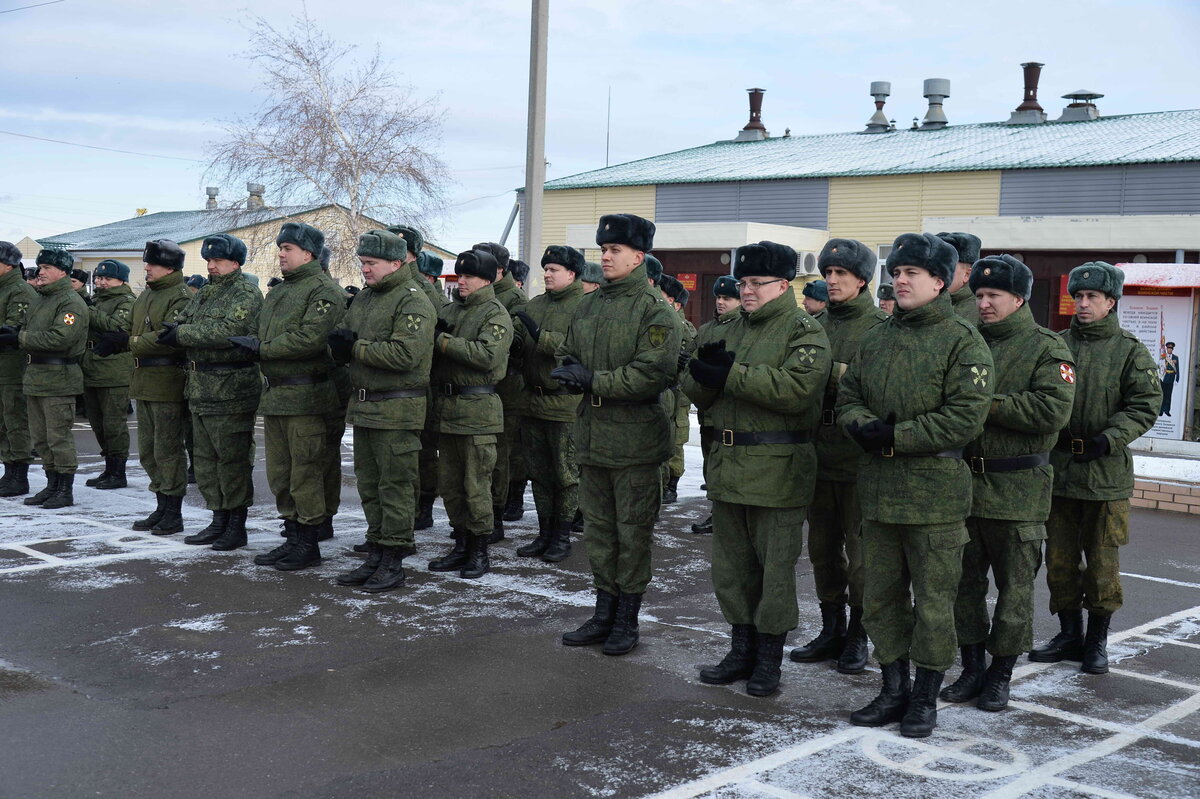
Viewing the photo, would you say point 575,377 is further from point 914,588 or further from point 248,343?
point 248,343

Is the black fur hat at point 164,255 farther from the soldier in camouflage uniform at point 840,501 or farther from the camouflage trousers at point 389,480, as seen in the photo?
the soldier in camouflage uniform at point 840,501

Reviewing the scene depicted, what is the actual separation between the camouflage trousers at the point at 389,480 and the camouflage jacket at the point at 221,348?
1.17 m

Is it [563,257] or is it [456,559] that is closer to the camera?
[456,559]

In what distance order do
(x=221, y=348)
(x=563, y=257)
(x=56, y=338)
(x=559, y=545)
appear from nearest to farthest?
(x=221, y=348)
(x=559, y=545)
(x=563, y=257)
(x=56, y=338)

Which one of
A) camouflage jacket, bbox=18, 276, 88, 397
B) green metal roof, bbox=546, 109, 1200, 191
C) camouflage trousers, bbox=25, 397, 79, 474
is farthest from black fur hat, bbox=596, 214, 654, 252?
green metal roof, bbox=546, 109, 1200, 191

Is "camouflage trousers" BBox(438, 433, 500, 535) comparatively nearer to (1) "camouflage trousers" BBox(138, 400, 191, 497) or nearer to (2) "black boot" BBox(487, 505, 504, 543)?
(2) "black boot" BBox(487, 505, 504, 543)

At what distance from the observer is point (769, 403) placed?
5.12m

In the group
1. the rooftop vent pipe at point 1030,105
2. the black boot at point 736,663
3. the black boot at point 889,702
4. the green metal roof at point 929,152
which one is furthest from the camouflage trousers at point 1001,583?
the rooftop vent pipe at point 1030,105

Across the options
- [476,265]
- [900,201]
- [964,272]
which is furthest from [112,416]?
[900,201]

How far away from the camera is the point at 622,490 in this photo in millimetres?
5859

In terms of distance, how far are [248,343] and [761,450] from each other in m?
3.60

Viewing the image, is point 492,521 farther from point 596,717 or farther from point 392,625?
point 596,717

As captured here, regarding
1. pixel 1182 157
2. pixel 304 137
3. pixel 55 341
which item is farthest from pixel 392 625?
pixel 304 137

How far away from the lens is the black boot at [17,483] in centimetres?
974
